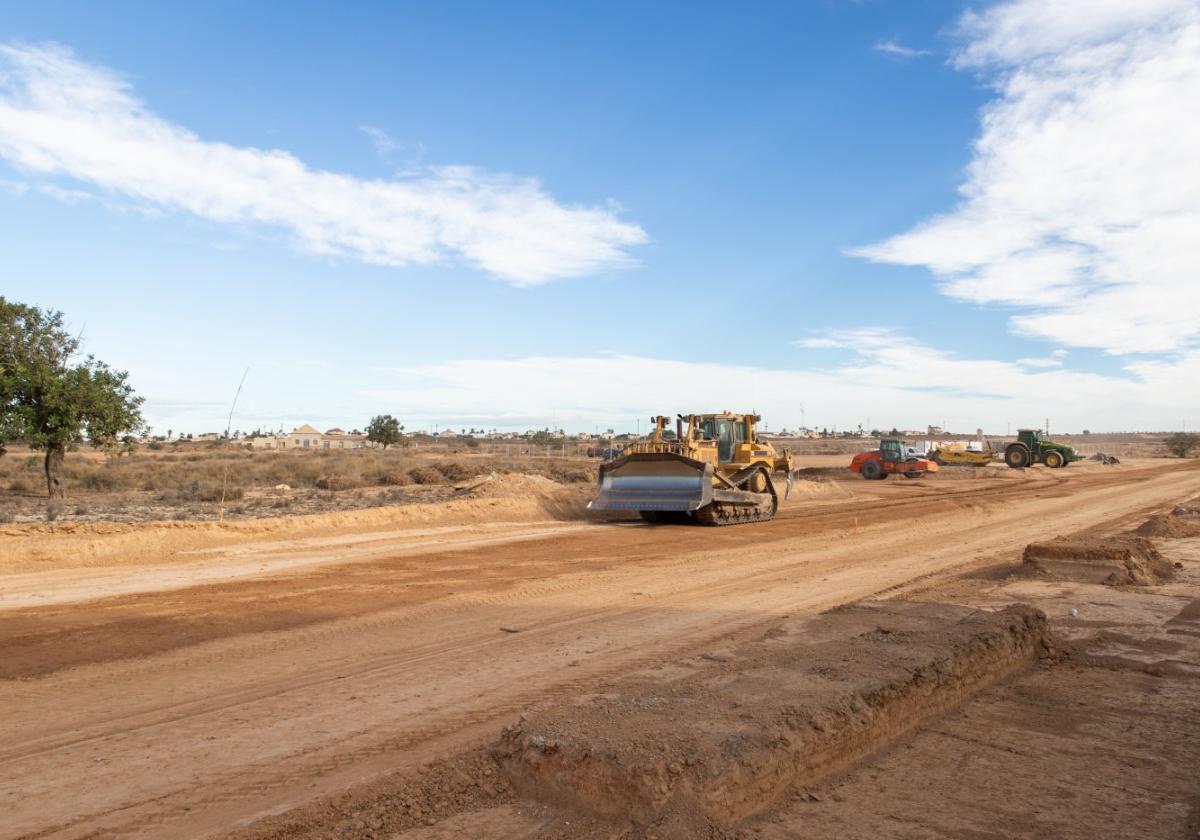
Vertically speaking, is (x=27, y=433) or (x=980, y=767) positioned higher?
(x=27, y=433)

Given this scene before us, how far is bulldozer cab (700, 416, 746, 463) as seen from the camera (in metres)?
21.9

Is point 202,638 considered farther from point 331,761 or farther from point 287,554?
point 287,554

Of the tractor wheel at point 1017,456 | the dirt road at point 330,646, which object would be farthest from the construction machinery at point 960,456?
the dirt road at point 330,646

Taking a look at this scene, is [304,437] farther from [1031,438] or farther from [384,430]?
[1031,438]

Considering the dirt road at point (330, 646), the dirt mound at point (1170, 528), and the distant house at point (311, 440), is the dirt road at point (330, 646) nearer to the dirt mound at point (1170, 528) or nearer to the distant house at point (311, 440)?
the dirt mound at point (1170, 528)

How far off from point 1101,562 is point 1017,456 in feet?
135

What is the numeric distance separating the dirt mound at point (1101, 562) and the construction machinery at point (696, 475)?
310 inches

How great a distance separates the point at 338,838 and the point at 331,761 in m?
1.12

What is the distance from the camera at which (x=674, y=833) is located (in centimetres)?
389

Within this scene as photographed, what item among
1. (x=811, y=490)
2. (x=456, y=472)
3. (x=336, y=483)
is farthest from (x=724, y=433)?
(x=336, y=483)

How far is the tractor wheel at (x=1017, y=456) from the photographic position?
160 feet

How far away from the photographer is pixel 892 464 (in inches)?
1694

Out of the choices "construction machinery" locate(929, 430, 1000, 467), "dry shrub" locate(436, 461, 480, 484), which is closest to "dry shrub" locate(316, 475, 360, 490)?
"dry shrub" locate(436, 461, 480, 484)

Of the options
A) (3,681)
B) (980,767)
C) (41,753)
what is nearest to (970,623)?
(980,767)
